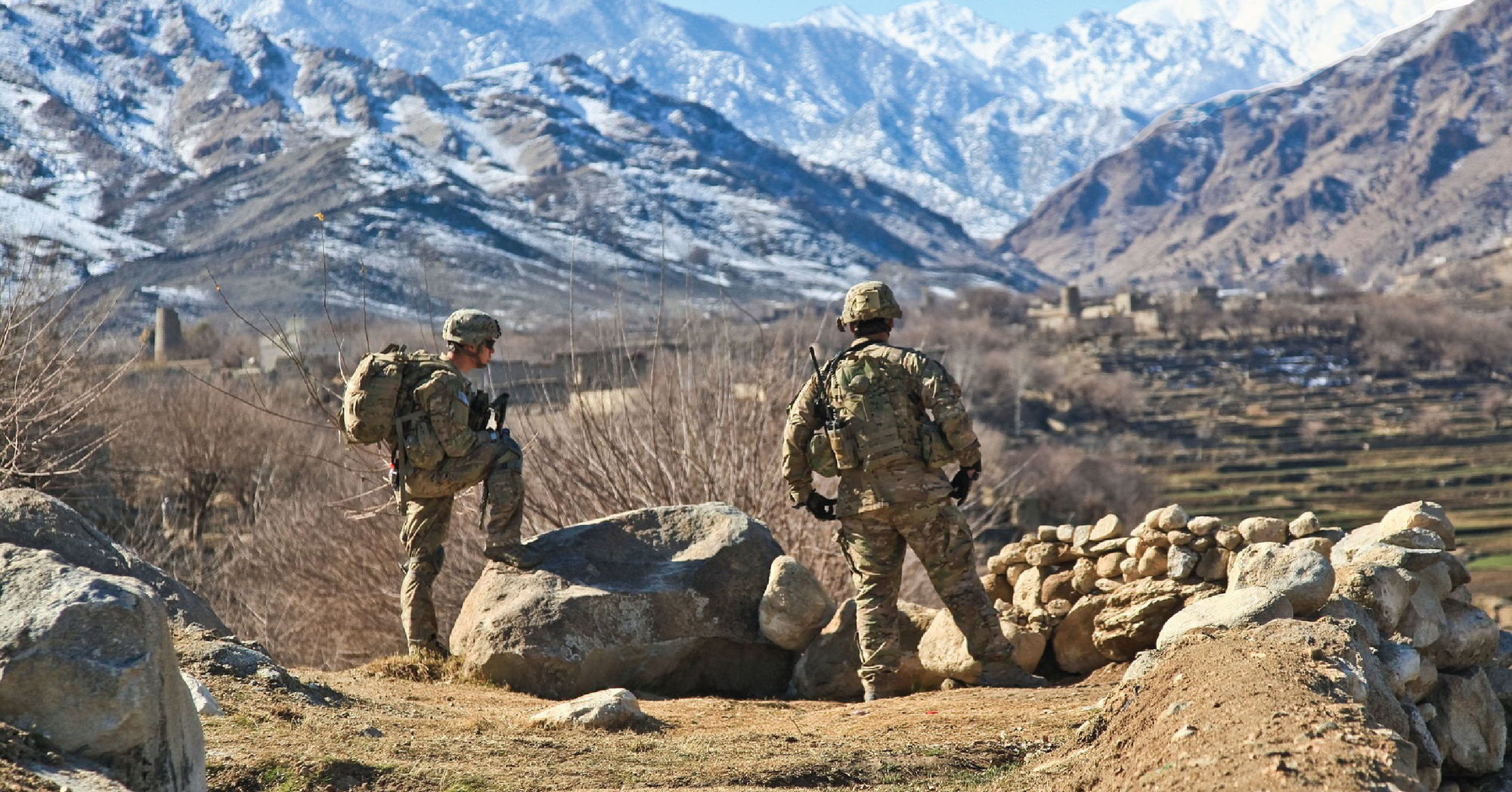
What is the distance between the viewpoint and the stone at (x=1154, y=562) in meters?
8.48

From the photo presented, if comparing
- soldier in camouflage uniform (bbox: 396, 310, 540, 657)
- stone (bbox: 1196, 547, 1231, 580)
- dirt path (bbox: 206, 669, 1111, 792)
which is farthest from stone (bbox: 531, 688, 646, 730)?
stone (bbox: 1196, 547, 1231, 580)

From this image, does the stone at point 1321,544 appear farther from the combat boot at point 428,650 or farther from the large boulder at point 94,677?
the large boulder at point 94,677

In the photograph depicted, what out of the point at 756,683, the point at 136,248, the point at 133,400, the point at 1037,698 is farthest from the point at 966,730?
the point at 136,248

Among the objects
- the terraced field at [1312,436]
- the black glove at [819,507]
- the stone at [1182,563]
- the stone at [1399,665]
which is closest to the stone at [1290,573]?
the stone at [1399,665]

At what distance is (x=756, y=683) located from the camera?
29.0 feet

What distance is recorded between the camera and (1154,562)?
8.49 metres

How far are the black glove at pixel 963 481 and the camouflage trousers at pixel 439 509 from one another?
7.59ft

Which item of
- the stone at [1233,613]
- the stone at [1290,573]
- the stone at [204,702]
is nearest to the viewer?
the stone at [204,702]

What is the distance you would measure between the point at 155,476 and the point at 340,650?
47.3 ft

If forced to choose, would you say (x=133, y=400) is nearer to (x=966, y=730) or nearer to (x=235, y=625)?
(x=235, y=625)

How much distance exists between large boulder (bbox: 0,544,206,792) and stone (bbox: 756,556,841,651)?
4414 millimetres

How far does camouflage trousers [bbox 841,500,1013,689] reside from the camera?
7785 mm

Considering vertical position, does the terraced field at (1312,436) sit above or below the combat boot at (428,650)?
below

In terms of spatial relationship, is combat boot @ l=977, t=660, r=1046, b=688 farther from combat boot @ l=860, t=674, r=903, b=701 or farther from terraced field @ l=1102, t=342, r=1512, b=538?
terraced field @ l=1102, t=342, r=1512, b=538
